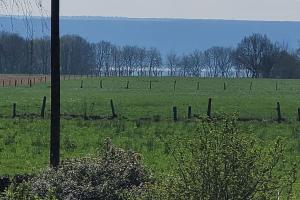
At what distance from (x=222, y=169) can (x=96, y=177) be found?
4.47m

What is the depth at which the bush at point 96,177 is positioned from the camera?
1139 centimetres

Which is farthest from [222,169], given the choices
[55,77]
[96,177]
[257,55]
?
[257,55]

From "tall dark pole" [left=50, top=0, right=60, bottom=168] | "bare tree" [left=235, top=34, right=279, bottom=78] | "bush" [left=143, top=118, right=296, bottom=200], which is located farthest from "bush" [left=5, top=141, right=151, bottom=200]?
"bare tree" [left=235, top=34, right=279, bottom=78]

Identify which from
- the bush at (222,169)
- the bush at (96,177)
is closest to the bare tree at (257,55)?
the bush at (96,177)

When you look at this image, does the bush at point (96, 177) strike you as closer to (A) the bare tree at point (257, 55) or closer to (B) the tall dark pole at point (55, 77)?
(B) the tall dark pole at point (55, 77)

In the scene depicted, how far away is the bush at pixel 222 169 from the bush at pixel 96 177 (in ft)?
11.3

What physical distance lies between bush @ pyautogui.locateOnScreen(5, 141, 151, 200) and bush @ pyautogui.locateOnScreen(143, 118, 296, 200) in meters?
3.43

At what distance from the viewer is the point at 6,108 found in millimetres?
42156

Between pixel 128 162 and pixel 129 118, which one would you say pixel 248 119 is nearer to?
pixel 129 118

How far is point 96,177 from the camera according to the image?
11.7 metres

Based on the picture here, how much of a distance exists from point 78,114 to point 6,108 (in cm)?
806

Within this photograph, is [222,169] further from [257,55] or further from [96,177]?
[257,55]

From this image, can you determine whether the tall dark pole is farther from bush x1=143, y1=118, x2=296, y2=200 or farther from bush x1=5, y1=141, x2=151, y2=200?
bush x1=143, y1=118, x2=296, y2=200

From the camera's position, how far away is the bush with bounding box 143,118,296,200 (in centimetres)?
754
